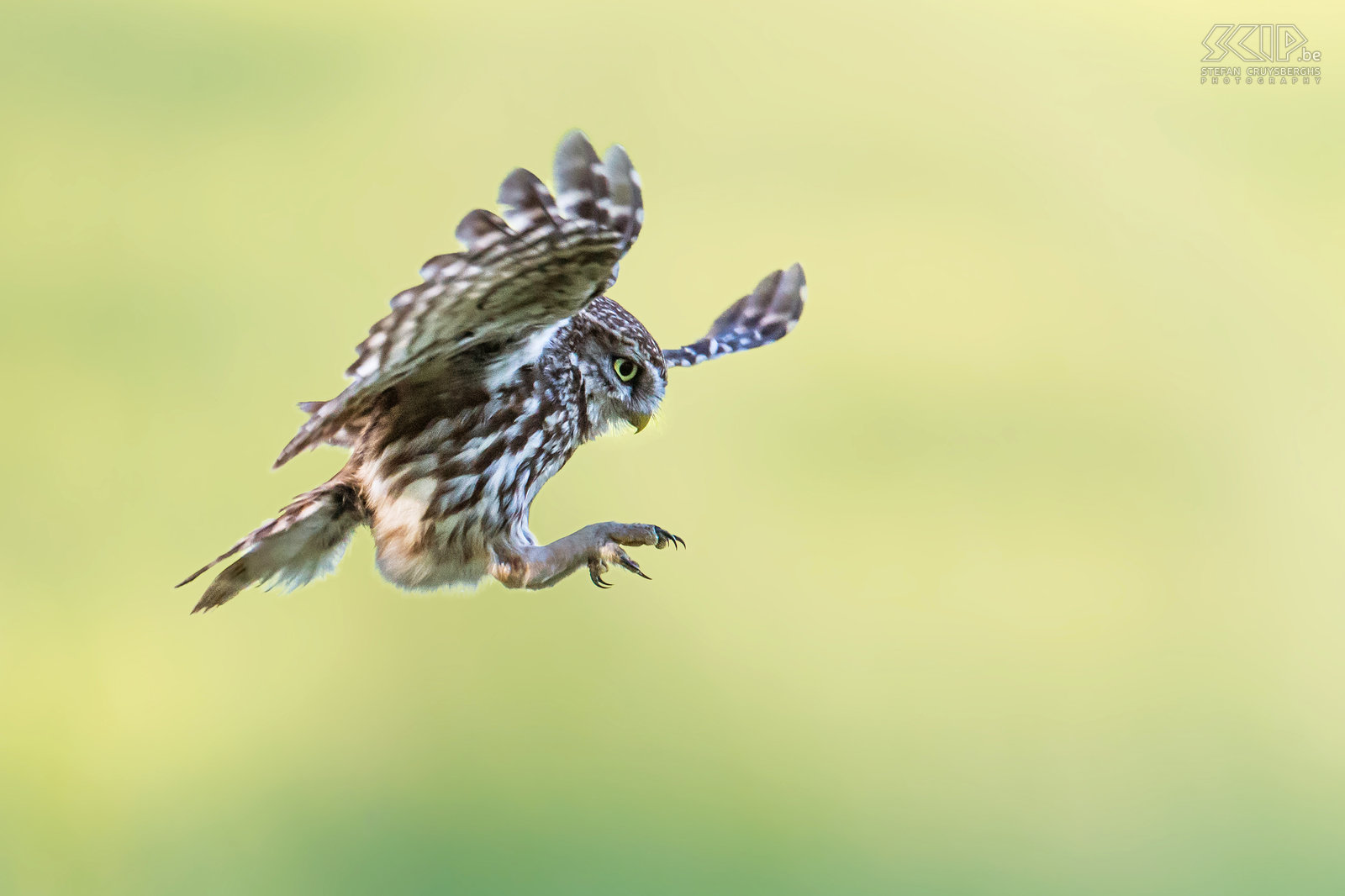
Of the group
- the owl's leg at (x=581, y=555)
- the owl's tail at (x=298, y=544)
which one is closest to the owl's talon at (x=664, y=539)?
the owl's leg at (x=581, y=555)

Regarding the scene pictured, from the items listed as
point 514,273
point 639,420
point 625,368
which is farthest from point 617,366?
point 514,273

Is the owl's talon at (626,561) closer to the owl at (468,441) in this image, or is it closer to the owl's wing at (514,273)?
the owl at (468,441)

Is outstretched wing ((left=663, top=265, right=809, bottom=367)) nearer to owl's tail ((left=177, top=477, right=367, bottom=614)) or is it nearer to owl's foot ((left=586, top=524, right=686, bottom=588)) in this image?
owl's foot ((left=586, top=524, right=686, bottom=588))

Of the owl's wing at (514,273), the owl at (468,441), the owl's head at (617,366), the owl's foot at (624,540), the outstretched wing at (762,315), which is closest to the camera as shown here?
the owl's wing at (514,273)

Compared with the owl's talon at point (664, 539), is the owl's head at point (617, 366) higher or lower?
higher

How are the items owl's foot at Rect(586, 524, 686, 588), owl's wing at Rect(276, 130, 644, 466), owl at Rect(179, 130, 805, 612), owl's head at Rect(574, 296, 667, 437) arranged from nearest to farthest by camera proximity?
owl's wing at Rect(276, 130, 644, 466) < owl at Rect(179, 130, 805, 612) < owl's foot at Rect(586, 524, 686, 588) < owl's head at Rect(574, 296, 667, 437)

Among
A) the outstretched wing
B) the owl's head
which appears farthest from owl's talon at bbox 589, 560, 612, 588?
the outstretched wing

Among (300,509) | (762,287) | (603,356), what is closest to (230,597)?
(300,509)
